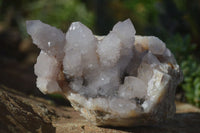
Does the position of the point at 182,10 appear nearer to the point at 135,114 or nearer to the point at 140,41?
the point at 140,41

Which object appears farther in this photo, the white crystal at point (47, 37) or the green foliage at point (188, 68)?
the green foliage at point (188, 68)

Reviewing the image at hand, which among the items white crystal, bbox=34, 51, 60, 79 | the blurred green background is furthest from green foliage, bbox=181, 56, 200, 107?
white crystal, bbox=34, 51, 60, 79

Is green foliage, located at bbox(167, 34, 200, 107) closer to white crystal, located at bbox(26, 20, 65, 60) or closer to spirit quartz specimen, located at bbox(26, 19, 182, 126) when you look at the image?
spirit quartz specimen, located at bbox(26, 19, 182, 126)

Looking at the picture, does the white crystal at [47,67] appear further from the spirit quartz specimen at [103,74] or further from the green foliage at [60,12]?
the green foliage at [60,12]

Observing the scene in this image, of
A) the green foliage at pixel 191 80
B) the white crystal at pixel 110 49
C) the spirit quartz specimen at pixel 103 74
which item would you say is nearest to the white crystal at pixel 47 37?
the spirit quartz specimen at pixel 103 74

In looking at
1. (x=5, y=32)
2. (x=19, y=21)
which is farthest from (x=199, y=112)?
(x=19, y=21)

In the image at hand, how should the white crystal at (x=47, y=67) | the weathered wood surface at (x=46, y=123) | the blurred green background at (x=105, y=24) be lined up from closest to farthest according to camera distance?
the weathered wood surface at (x=46, y=123) < the white crystal at (x=47, y=67) < the blurred green background at (x=105, y=24)

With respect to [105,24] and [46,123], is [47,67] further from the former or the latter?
[105,24]
